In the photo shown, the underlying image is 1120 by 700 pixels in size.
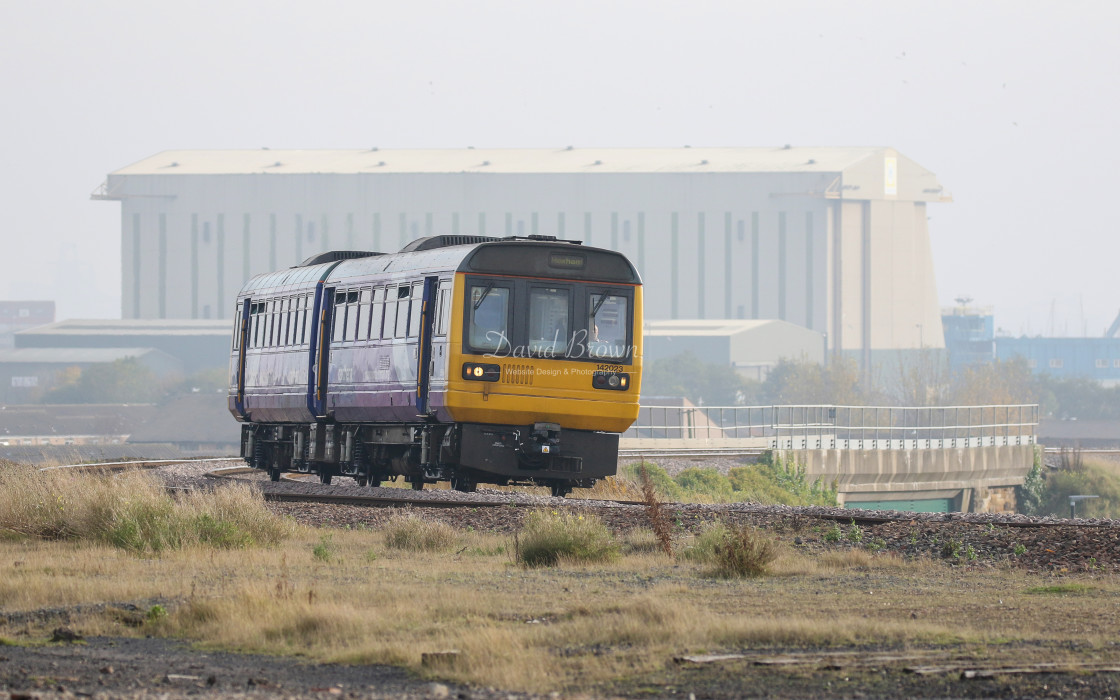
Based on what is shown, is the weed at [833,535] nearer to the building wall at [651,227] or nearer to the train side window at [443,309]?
the train side window at [443,309]

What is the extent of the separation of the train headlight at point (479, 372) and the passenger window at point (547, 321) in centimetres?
65

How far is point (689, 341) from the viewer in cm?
14988

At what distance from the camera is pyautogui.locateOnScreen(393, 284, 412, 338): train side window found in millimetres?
22266

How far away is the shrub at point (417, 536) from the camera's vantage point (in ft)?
53.9

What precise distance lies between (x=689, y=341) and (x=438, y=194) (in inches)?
1107

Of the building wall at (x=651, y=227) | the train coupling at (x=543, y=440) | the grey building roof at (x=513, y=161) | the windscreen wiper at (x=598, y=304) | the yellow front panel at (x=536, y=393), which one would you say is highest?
the grey building roof at (x=513, y=161)

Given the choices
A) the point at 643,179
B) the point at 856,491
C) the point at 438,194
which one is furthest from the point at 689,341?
the point at 856,491

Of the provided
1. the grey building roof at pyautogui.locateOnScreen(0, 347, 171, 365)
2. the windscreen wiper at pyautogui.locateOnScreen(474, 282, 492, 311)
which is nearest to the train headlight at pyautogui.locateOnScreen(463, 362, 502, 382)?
the windscreen wiper at pyautogui.locateOnScreen(474, 282, 492, 311)

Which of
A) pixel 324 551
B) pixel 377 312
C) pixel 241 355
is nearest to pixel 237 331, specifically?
pixel 241 355

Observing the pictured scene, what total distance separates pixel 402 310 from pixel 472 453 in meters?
2.48

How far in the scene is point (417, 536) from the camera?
16.5m

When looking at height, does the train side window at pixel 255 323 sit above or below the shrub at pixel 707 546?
above

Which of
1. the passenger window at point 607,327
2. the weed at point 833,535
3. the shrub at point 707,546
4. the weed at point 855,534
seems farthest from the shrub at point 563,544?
the passenger window at point 607,327

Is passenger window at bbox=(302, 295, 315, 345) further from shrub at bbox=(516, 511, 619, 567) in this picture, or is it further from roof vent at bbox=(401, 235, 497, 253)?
shrub at bbox=(516, 511, 619, 567)
